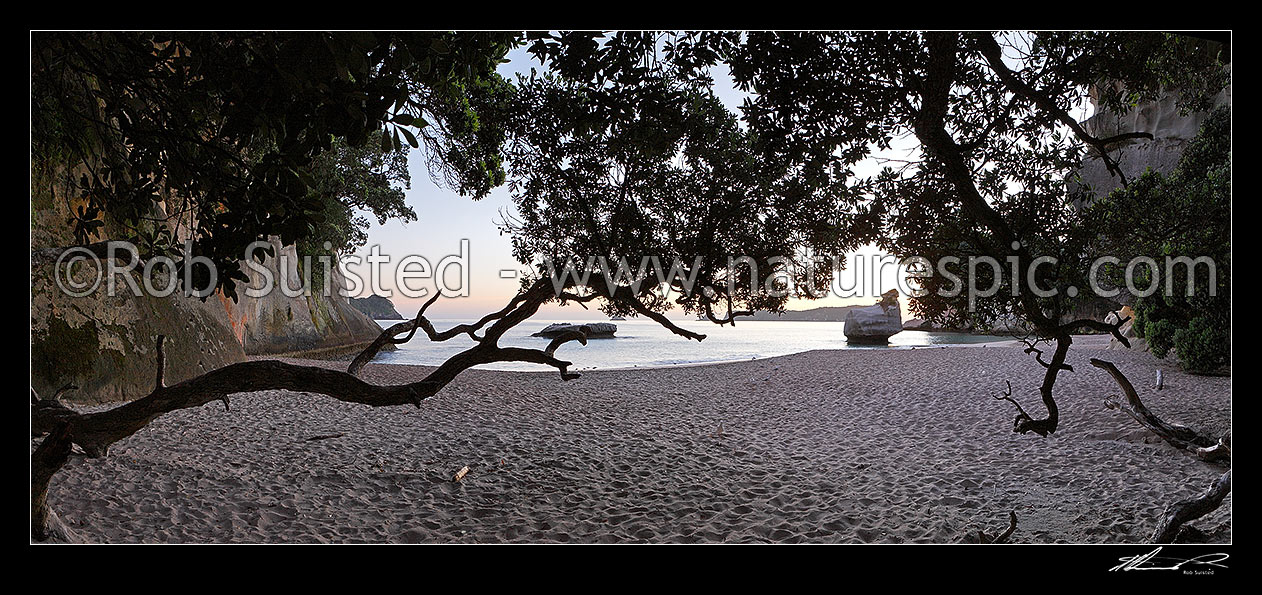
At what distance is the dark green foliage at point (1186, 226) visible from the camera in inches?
82.3

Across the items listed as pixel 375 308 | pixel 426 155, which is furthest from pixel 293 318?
pixel 426 155

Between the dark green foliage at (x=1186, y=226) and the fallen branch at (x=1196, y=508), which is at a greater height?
the dark green foliage at (x=1186, y=226)

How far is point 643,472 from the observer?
161 inches

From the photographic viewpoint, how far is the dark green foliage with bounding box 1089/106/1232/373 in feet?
6.86

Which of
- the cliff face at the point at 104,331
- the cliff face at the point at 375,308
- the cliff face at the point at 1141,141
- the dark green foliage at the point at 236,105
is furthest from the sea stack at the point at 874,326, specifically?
the dark green foliage at the point at 236,105

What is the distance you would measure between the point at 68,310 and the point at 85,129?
10.8 ft

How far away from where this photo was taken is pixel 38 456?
1.98 m

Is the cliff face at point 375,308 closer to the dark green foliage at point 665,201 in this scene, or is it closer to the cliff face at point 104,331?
the cliff face at point 104,331

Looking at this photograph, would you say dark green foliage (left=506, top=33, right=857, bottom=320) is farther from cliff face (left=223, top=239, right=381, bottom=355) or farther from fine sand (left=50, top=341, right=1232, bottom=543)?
cliff face (left=223, top=239, right=381, bottom=355)
